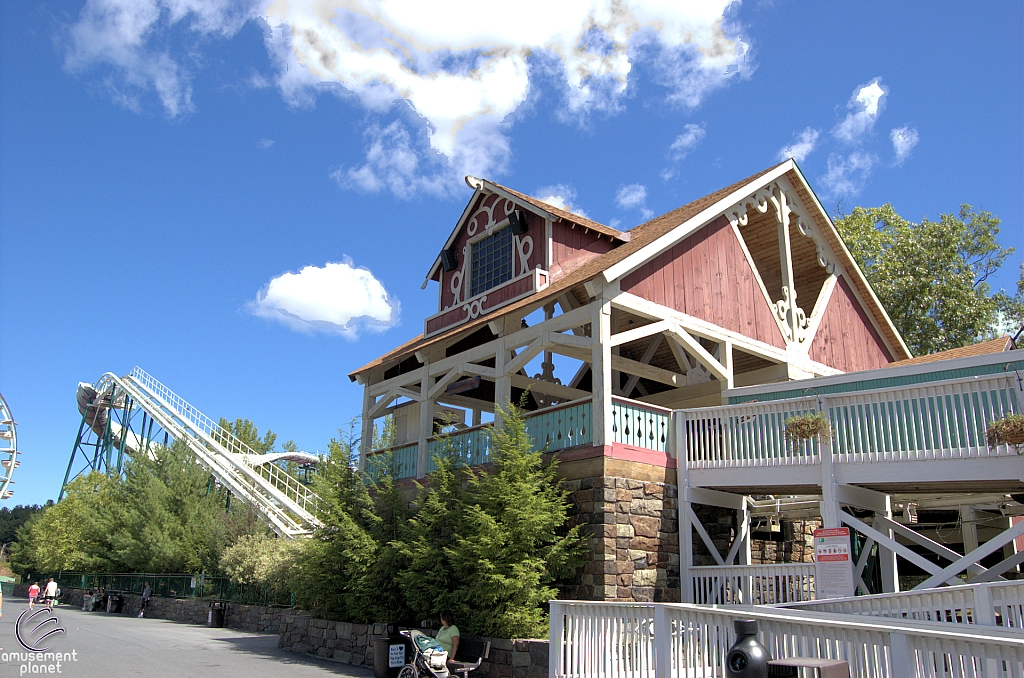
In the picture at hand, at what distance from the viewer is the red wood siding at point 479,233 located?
16.9 metres

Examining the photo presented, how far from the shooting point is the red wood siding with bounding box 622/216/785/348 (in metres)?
15.0

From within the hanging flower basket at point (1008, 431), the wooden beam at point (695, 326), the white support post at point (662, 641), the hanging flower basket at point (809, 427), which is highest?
the wooden beam at point (695, 326)

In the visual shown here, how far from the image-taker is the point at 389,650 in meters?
11.9

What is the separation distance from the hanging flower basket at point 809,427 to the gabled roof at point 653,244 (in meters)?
3.77

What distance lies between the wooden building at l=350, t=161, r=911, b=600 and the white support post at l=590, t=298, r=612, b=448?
24 millimetres

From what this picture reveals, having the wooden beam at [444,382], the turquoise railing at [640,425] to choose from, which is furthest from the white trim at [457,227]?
the turquoise railing at [640,425]

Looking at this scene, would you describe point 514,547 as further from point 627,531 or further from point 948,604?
point 948,604

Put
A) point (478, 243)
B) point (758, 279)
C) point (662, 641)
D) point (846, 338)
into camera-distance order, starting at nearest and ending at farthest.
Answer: point (662, 641) → point (758, 279) → point (478, 243) → point (846, 338)

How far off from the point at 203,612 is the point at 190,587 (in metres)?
2.96

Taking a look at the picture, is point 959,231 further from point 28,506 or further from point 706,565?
point 28,506

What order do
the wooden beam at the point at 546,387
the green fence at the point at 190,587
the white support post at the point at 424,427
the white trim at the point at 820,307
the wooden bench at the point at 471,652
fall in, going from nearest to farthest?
1. the wooden bench at the point at 471,652
2. the white support post at the point at 424,427
3. the white trim at the point at 820,307
4. the wooden beam at the point at 546,387
5. the green fence at the point at 190,587

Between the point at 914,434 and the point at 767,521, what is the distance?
492cm

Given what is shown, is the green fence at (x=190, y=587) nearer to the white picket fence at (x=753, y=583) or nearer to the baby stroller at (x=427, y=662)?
the baby stroller at (x=427, y=662)

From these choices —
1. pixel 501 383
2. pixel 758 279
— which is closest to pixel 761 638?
pixel 501 383
